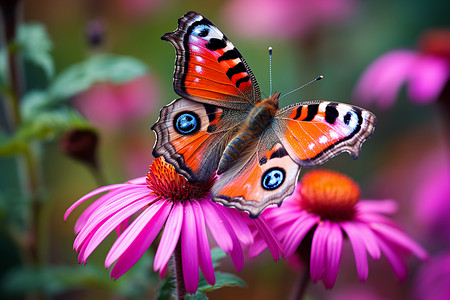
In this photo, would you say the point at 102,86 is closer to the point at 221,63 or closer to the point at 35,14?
the point at 35,14

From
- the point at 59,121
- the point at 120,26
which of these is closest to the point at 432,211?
the point at 59,121

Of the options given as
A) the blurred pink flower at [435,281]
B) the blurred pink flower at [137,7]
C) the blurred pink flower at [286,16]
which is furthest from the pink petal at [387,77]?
the blurred pink flower at [137,7]

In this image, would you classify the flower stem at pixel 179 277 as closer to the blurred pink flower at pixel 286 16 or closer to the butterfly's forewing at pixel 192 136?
the butterfly's forewing at pixel 192 136

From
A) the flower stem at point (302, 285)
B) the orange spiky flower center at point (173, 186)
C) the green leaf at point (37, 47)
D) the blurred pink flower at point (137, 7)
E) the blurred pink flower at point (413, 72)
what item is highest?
the blurred pink flower at point (137, 7)

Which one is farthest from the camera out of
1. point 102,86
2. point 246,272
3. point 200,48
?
point 102,86

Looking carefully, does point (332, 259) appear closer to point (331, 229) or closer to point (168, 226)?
point (331, 229)
